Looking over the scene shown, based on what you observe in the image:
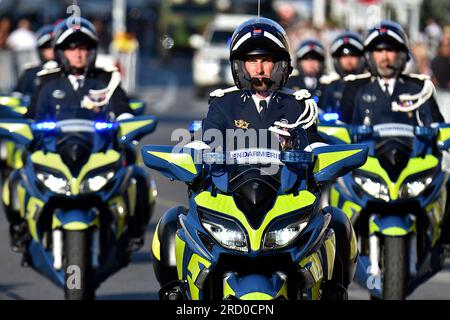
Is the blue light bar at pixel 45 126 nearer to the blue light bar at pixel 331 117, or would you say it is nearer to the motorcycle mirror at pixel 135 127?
the motorcycle mirror at pixel 135 127

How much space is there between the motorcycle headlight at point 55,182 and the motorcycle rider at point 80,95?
72 centimetres

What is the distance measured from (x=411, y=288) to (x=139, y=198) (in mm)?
2305

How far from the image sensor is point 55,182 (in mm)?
11297

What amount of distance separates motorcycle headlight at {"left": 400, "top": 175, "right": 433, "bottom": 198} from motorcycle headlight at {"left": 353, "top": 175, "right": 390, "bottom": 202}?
111 millimetres

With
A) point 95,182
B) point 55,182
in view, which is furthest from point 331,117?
point 55,182

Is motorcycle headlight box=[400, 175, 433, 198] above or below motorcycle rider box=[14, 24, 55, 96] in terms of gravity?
below

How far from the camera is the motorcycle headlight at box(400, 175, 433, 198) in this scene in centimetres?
1130

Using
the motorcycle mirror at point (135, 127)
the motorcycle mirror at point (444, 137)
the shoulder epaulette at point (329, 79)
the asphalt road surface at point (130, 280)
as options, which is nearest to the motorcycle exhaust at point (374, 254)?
the motorcycle mirror at point (444, 137)

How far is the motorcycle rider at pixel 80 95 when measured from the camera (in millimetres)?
12141

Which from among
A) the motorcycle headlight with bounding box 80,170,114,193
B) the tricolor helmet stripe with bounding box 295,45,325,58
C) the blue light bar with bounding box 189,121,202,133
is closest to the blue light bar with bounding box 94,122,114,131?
the motorcycle headlight with bounding box 80,170,114,193

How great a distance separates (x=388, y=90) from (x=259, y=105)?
3520 millimetres

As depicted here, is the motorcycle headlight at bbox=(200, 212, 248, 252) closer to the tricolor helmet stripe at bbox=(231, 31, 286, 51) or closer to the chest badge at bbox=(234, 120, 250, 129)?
the chest badge at bbox=(234, 120, 250, 129)

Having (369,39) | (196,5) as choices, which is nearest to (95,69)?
(369,39)

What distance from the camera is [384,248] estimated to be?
442 inches
